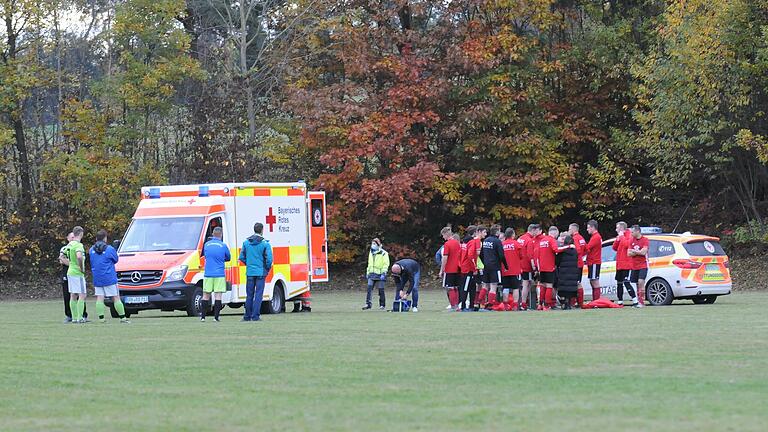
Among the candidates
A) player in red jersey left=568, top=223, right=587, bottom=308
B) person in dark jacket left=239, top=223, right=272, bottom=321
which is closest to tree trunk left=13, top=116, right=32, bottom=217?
person in dark jacket left=239, top=223, right=272, bottom=321

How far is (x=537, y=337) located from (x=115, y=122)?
107 ft

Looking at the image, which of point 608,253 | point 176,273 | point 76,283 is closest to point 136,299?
point 176,273

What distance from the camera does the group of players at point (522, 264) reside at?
→ 2662cm

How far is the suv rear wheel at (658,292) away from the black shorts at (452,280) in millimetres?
4173

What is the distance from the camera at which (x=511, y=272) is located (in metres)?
26.9

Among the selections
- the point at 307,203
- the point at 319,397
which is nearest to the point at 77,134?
the point at 307,203

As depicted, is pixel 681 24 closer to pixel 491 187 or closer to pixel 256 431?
pixel 491 187

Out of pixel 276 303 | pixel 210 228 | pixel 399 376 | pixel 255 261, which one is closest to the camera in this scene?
pixel 399 376

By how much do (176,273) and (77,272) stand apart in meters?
2.99

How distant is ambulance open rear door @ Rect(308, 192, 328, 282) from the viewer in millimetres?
29359

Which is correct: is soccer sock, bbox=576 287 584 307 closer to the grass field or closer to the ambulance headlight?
the grass field

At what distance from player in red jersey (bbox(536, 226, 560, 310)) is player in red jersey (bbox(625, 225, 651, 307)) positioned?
149cm

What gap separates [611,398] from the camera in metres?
10.7

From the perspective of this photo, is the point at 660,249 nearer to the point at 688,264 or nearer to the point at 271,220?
the point at 688,264
